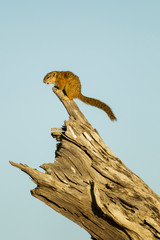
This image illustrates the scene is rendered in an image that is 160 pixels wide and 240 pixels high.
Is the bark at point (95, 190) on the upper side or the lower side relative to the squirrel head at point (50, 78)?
lower

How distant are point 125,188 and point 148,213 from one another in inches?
31.2

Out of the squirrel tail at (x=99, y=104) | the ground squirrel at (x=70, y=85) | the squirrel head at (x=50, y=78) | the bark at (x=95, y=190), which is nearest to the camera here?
the bark at (x=95, y=190)


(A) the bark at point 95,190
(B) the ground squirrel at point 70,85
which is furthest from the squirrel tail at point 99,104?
(A) the bark at point 95,190

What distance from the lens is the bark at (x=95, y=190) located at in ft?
27.5

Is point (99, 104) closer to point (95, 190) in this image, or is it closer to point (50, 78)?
point (50, 78)

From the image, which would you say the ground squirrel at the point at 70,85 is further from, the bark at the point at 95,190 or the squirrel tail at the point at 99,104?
the bark at the point at 95,190

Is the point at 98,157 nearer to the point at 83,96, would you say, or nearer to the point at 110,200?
the point at 110,200

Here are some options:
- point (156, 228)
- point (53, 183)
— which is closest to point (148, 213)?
point (156, 228)

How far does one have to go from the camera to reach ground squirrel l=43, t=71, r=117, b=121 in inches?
418

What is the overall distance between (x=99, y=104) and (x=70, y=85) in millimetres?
998

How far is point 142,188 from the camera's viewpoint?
9.23 meters

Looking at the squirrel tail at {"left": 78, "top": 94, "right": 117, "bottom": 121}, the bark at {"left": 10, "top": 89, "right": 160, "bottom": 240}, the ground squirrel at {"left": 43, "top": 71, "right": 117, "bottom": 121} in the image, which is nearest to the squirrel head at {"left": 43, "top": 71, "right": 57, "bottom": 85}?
the ground squirrel at {"left": 43, "top": 71, "right": 117, "bottom": 121}

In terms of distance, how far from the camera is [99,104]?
1073 centimetres

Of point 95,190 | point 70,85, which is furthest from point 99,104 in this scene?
point 95,190
